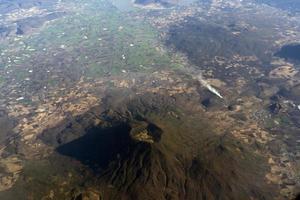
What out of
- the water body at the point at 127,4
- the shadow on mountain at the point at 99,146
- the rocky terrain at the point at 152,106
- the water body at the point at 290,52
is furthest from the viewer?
the water body at the point at 127,4

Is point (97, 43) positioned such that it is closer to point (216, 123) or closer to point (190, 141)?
point (216, 123)

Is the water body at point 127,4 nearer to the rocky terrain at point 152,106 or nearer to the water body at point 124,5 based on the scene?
the water body at point 124,5

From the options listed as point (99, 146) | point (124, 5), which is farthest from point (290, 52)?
point (124, 5)

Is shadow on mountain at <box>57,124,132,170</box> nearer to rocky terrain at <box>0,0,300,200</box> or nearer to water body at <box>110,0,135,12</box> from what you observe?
rocky terrain at <box>0,0,300,200</box>

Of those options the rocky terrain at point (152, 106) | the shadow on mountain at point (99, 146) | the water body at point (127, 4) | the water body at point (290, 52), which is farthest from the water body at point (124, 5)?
the shadow on mountain at point (99, 146)

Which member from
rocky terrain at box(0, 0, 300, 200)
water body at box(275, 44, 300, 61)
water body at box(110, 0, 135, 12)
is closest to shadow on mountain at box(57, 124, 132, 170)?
rocky terrain at box(0, 0, 300, 200)

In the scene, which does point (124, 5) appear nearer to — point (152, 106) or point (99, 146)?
point (152, 106)

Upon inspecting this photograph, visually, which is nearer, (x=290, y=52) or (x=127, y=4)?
(x=290, y=52)

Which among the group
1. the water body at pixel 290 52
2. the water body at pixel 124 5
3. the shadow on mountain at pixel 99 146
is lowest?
the water body at pixel 124 5

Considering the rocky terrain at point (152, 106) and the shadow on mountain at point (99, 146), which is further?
the shadow on mountain at point (99, 146)
